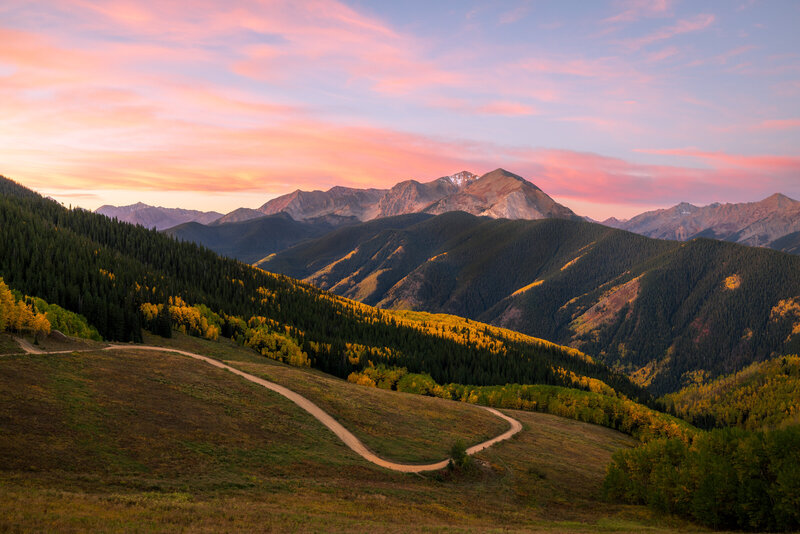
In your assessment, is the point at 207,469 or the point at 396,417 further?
the point at 396,417

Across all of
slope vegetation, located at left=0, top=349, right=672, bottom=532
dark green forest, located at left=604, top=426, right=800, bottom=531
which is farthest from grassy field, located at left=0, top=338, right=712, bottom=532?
dark green forest, located at left=604, top=426, right=800, bottom=531

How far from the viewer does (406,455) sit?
68.2m

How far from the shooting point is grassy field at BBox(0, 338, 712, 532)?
116 feet

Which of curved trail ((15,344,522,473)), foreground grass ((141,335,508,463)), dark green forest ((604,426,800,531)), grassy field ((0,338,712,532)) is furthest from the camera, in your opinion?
foreground grass ((141,335,508,463))

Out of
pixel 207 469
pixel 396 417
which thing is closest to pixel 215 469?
pixel 207 469

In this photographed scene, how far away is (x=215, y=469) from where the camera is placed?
48.0m

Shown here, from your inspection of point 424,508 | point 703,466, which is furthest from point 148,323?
point 703,466

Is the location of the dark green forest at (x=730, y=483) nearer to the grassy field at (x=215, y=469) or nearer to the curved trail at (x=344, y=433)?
the grassy field at (x=215, y=469)

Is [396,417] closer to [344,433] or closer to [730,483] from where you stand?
[344,433]

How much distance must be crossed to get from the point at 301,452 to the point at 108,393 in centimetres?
2241

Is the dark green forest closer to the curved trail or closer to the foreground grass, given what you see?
the curved trail

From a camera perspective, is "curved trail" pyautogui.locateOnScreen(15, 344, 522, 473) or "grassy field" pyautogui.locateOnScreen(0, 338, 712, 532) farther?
"curved trail" pyautogui.locateOnScreen(15, 344, 522, 473)

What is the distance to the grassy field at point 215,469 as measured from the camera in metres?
35.4

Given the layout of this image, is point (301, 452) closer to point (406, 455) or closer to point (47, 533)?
point (406, 455)
